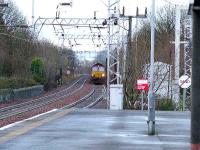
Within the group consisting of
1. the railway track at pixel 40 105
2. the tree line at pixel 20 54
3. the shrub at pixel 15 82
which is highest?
the tree line at pixel 20 54

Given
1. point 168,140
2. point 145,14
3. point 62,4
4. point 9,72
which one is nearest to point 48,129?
point 168,140

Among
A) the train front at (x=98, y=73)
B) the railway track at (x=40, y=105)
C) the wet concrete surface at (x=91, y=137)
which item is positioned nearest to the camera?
the wet concrete surface at (x=91, y=137)

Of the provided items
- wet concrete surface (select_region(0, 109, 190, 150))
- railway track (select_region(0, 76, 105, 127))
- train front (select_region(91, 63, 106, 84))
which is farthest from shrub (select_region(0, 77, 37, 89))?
wet concrete surface (select_region(0, 109, 190, 150))

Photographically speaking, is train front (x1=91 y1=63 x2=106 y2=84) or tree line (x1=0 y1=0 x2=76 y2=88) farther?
train front (x1=91 y1=63 x2=106 y2=84)

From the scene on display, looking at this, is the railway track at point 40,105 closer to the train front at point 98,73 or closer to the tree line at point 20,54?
the tree line at point 20,54

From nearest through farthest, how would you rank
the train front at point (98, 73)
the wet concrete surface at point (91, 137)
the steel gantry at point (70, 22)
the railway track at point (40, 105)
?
the wet concrete surface at point (91, 137) → the railway track at point (40, 105) → the steel gantry at point (70, 22) → the train front at point (98, 73)

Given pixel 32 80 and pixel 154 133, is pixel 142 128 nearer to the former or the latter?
pixel 154 133

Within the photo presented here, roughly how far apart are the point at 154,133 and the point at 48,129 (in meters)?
3.50

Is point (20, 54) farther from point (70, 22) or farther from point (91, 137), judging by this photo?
point (91, 137)

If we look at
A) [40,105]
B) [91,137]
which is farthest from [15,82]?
[91,137]

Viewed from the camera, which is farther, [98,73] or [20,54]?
[98,73]

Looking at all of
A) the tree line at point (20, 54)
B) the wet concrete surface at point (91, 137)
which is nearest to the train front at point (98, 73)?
the tree line at point (20, 54)

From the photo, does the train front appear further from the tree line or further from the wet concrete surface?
the wet concrete surface

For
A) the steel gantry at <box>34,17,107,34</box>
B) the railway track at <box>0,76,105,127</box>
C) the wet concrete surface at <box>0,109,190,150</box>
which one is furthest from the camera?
the steel gantry at <box>34,17,107,34</box>
